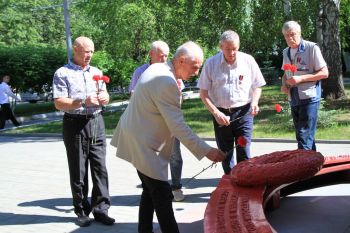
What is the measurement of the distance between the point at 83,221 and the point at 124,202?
96 centimetres

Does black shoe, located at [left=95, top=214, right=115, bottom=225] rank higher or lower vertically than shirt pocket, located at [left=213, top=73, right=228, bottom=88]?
lower

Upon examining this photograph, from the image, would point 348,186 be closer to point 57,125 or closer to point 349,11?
point 57,125

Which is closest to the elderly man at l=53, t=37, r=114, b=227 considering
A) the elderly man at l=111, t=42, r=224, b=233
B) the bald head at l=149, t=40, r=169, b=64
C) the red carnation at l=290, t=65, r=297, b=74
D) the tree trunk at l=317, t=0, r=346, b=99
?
the bald head at l=149, t=40, r=169, b=64

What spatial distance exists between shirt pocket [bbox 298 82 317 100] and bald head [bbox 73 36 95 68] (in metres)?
2.25

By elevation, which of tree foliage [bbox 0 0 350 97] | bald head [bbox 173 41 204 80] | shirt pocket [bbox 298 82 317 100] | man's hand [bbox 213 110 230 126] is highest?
tree foliage [bbox 0 0 350 97]

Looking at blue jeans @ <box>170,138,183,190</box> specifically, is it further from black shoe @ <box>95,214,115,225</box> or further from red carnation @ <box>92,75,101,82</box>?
red carnation @ <box>92,75,101,82</box>

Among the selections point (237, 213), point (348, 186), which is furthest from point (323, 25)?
point (237, 213)

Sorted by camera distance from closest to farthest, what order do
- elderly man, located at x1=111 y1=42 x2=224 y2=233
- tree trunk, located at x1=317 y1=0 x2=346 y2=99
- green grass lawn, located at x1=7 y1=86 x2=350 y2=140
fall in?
elderly man, located at x1=111 y1=42 x2=224 y2=233 < green grass lawn, located at x1=7 y1=86 x2=350 y2=140 < tree trunk, located at x1=317 y1=0 x2=346 y2=99

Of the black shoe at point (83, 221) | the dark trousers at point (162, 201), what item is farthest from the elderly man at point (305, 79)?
the black shoe at point (83, 221)

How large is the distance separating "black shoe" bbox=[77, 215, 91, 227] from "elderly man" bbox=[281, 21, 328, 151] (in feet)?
7.76

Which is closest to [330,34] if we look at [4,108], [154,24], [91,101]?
[154,24]

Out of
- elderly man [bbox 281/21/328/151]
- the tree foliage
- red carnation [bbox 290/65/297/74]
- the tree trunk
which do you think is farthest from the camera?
the tree foliage

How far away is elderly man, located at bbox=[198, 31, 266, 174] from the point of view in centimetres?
530

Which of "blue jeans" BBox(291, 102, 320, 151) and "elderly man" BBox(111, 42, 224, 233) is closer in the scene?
"elderly man" BBox(111, 42, 224, 233)
